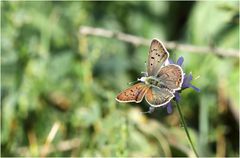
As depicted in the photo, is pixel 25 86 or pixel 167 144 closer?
pixel 167 144

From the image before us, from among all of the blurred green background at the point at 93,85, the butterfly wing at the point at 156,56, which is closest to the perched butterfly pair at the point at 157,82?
the butterfly wing at the point at 156,56

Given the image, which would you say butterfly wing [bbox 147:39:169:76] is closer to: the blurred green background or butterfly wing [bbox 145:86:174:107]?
butterfly wing [bbox 145:86:174:107]

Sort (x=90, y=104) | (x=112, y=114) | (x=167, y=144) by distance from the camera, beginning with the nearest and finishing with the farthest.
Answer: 1. (x=112, y=114)
2. (x=167, y=144)
3. (x=90, y=104)

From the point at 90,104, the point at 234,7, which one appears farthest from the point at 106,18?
the point at 234,7

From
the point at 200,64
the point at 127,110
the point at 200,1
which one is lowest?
the point at 127,110

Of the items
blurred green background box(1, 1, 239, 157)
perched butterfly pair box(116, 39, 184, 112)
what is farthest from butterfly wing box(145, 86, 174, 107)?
blurred green background box(1, 1, 239, 157)

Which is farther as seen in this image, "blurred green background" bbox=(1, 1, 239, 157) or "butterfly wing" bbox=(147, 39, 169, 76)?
"blurred green background" bbox=(1, 1, 239, 157)

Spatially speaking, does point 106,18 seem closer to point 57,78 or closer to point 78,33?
point 78,33
